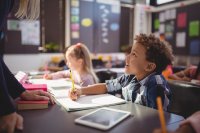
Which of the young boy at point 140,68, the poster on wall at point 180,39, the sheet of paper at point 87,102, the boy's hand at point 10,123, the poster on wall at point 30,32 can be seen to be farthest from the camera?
the poster on wall at point 180,39

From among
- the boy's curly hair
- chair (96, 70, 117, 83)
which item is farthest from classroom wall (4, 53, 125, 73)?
the boy's curly hair

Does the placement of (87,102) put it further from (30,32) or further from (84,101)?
(30,32)

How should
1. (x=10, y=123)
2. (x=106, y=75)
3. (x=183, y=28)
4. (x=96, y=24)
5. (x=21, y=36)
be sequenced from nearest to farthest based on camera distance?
(x=10, y=123)
(x=106, y=75)
(x=21, y=36)
(x=183, y=28)
(x=96, y=24)

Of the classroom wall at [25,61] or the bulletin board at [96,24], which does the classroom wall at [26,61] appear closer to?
the classroom wall at [25,61]

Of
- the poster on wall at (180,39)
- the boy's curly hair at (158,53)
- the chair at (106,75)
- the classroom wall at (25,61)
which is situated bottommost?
the chair at (106,75)

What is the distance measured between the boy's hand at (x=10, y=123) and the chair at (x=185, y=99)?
1.14 meters

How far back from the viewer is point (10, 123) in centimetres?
69

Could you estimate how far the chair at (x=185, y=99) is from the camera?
160 centimetres

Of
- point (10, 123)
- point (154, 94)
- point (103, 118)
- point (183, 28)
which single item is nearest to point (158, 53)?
point (154, 94)

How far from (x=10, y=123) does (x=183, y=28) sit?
423 centimetres

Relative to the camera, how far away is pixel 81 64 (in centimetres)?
235

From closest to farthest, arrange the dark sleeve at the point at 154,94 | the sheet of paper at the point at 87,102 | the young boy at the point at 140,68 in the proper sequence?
the sheet of paper at the point at 87,102 < the dark sleeve at the point at 154,94 < the young boy at the point at 140,68

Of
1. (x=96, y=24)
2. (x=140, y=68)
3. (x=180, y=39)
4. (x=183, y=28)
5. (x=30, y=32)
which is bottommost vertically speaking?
(x=140, y=68)

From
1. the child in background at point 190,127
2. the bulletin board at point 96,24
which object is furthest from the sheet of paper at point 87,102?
the bulletin board at point 96,24
